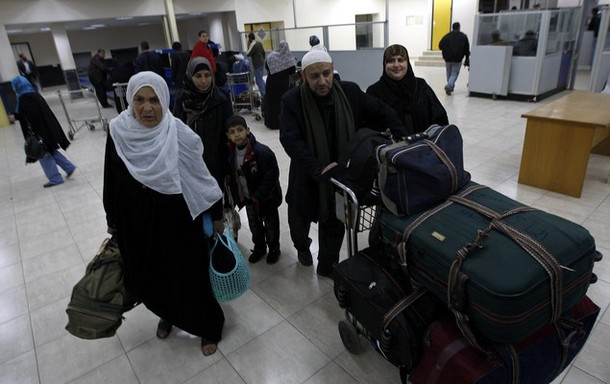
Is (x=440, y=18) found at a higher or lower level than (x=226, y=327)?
higher

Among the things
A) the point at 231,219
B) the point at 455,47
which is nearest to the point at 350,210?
the point at 231,219

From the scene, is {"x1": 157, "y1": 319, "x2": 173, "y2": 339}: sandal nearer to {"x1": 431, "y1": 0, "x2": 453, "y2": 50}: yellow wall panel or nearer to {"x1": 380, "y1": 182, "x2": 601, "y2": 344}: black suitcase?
{"x1": 380, "y1": 182, "x2": 601, "y2": 344}: black suitcase

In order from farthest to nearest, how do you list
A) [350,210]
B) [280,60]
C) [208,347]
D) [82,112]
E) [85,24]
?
1. [85,24]
2. [82,112]
3. [280,60]
4. [208,347]
5. [350,210]

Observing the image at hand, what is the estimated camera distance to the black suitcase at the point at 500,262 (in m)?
1.11

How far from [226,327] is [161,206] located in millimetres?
870

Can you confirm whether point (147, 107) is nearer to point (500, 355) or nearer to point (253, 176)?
point (253, 176)

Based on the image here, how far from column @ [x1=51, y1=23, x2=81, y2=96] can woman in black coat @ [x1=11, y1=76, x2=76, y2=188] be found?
8.27 m

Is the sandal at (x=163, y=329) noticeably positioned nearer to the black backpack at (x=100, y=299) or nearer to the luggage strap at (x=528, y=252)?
the black backpack at (x=100, y=299)

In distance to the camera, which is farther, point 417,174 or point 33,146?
point 33,146

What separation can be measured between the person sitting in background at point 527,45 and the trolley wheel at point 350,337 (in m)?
6.64

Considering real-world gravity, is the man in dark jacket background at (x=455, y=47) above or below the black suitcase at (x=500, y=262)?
above

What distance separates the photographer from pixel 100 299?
72.7 inches

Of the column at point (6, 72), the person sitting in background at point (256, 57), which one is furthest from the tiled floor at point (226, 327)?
the column at point (6, 72)

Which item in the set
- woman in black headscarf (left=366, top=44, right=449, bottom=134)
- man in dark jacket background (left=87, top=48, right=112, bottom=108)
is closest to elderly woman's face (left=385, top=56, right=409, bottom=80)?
woman in black headscarf (left=366, top=44, right=449, bottom=134)
